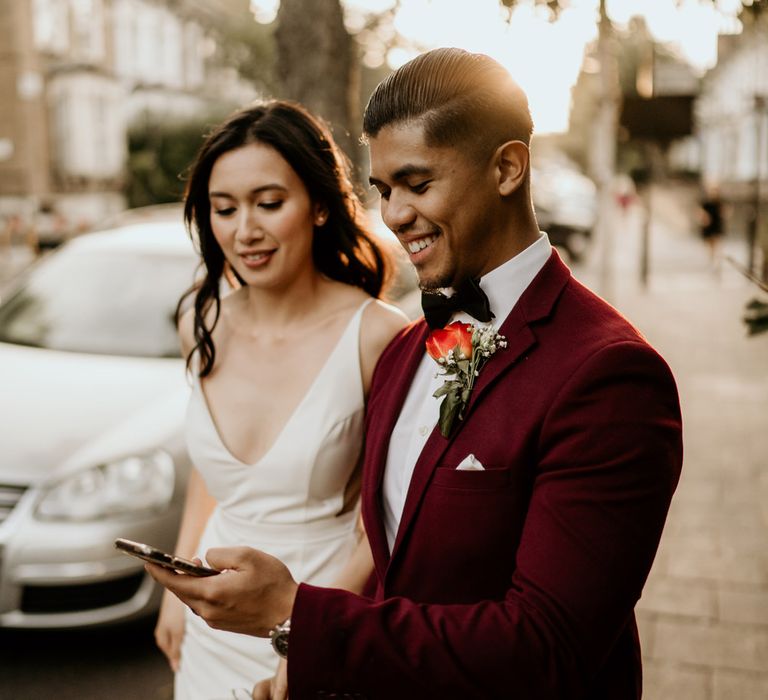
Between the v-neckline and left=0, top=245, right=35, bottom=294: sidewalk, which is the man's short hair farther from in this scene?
left=0, top=245, right=35, bottom=294: sidewalk

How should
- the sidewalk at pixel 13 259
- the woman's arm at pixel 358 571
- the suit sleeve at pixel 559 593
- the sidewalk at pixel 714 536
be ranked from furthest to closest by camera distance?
the sidewalk at pixel 13 259, the sidewalk at pixel 714 536, the woman's arm at pixel 358 571, the suit sleeve at pixel 559 593

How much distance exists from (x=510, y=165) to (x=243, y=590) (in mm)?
841

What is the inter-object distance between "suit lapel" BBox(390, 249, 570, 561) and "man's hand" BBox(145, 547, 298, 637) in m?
0.23

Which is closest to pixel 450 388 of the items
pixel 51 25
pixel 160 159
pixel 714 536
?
pixel 714 536

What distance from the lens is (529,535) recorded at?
1400mm

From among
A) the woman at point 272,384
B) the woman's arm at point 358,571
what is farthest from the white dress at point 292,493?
the woman's arm at point 358,571

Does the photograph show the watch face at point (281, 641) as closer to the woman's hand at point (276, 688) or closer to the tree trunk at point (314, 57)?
the woman's hand at point (276, 688)

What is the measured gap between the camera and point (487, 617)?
1374 millimetres

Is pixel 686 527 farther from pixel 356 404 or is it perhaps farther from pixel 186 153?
pixel 186 153

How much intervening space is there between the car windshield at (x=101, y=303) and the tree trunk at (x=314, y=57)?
141 centimetres

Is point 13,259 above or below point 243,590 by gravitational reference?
below

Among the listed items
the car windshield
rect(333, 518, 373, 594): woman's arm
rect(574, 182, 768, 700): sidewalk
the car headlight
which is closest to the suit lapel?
rect(333, 518, 373, 594): woman's arm

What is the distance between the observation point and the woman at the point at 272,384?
2.65m

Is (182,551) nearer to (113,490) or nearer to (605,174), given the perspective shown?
(113,490)
